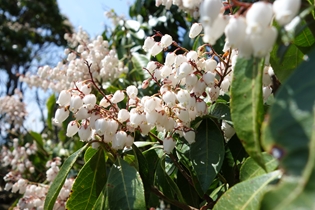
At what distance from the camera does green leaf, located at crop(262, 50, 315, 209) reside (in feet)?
1.42

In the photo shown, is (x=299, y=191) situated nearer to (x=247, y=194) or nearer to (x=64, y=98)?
(x=247, y=194)

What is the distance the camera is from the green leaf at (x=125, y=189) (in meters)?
0.97

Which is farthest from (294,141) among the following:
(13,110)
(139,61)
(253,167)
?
(13,110)

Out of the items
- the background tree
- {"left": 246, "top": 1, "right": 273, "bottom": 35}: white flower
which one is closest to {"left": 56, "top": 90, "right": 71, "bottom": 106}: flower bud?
{"left": 246, "top": 1, "right": 273, "bottom": 35}: white flower

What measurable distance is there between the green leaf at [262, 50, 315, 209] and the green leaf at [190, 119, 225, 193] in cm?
52

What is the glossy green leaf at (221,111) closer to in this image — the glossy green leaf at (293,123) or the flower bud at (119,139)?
the flower bud at (119,139)

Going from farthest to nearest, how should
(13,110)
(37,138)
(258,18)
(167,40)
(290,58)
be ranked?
1. (13,110)
2. (37,138)
3. (167,40)
4. (290,58)
5. (258,18)

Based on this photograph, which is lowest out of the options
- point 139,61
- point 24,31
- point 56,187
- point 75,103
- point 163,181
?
point 163,181

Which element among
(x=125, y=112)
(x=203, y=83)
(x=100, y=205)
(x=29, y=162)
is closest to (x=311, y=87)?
(x=203, y=83)

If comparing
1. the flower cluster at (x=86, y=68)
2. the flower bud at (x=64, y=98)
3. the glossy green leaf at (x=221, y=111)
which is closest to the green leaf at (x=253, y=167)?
the glossy green leaf at (x=221, y=111)

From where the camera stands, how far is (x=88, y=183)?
1.19m

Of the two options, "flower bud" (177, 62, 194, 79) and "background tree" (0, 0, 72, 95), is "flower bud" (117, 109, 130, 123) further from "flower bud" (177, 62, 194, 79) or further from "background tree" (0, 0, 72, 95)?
"background tree" (0, 0, 72, 95)

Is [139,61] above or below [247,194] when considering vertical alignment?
above

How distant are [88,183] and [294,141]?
2.81 feet
